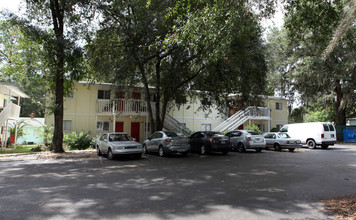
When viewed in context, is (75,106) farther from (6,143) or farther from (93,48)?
(93,48)

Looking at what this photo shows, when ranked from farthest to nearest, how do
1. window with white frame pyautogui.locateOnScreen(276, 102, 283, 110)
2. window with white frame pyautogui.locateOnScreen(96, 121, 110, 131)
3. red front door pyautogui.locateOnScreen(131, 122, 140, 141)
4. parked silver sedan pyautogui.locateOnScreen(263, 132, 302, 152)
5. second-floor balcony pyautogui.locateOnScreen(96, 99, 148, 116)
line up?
1. window with white frame pyautogui.locateOnScreen(276, 102, 283, 110)
2. red front door pyautogui.locateOnScreen(131, 122, 140, 141)
3. window with white frame pyautogui.locateOnScreen(96, 121, 110, 131)
4. second-floor balcony pyautogui.locateOnScreen(96, 99, 148, 116)
5. parked silver sedan pyautogui.locateOnScreen(263, 132, 302, 152)

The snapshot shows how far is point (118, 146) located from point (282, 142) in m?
12.4

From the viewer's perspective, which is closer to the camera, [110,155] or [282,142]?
[110,155]

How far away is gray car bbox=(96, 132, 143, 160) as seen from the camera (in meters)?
12.8

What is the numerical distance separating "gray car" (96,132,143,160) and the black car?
410 cm


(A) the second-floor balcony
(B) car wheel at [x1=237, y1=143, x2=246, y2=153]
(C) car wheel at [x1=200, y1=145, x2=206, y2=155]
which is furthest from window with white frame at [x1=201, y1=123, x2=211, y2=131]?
(C) car wheel at [x1=200, y1=145, x2=206, y2=155]

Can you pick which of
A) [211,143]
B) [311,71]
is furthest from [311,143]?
[211,143]

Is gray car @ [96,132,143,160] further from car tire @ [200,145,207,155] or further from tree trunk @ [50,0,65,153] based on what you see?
car tire @ [200,145,207,155]

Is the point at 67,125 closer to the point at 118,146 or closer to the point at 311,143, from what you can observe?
the point at 118,146

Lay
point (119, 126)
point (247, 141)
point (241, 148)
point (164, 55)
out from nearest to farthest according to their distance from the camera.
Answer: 1. point (164, 55)
2. point (247, 141)
3. point (241, 148)
4. point (119, 126)

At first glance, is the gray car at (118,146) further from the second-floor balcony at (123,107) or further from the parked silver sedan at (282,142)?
the parked silver sedan at (282,142)

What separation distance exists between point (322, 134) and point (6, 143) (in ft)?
87.1

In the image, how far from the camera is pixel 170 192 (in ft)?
21.1

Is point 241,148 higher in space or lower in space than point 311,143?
lower
